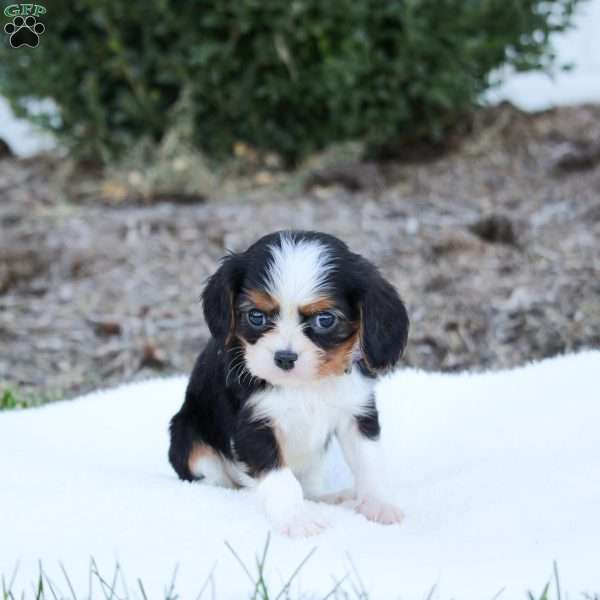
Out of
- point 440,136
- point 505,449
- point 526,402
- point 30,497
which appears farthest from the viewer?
point 440,136

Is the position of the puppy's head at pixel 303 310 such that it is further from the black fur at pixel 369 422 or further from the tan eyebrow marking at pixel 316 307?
the black fur at pixel 369 422

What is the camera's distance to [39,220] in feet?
26.5

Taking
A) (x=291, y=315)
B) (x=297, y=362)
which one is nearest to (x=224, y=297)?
(x=291, y=315)

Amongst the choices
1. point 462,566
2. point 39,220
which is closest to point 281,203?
point 39,220

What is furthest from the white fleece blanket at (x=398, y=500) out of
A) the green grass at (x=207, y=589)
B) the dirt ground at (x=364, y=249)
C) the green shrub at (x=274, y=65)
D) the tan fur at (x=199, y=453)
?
the green shrub at (x=274, y=65)

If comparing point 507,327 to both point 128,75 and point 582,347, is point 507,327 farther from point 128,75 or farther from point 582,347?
point 128,75

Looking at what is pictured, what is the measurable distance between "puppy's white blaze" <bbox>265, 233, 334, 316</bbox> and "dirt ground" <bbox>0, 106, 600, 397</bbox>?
2983mm

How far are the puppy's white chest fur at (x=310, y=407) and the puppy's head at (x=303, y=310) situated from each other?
4.7 inches

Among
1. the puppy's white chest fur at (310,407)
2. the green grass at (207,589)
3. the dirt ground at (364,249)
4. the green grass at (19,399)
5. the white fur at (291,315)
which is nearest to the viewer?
the green grass at (207,589)

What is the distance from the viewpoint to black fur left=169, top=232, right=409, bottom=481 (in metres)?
3.40

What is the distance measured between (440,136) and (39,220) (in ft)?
11.1

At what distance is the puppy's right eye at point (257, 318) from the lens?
336cm

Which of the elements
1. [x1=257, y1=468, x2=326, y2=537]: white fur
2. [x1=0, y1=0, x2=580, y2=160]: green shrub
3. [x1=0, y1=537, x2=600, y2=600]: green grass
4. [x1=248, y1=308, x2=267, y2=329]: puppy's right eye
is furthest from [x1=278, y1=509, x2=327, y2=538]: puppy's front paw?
[x1=0, y1=0, x2=580, y2=160]: green shrub

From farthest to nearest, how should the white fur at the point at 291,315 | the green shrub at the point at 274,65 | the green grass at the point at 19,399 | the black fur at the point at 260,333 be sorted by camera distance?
the green shrub at the point at 274,65 → the green grass at the point at 19,399 → the black fur at the point at 260,333 → the white fur at the point at 291,315
